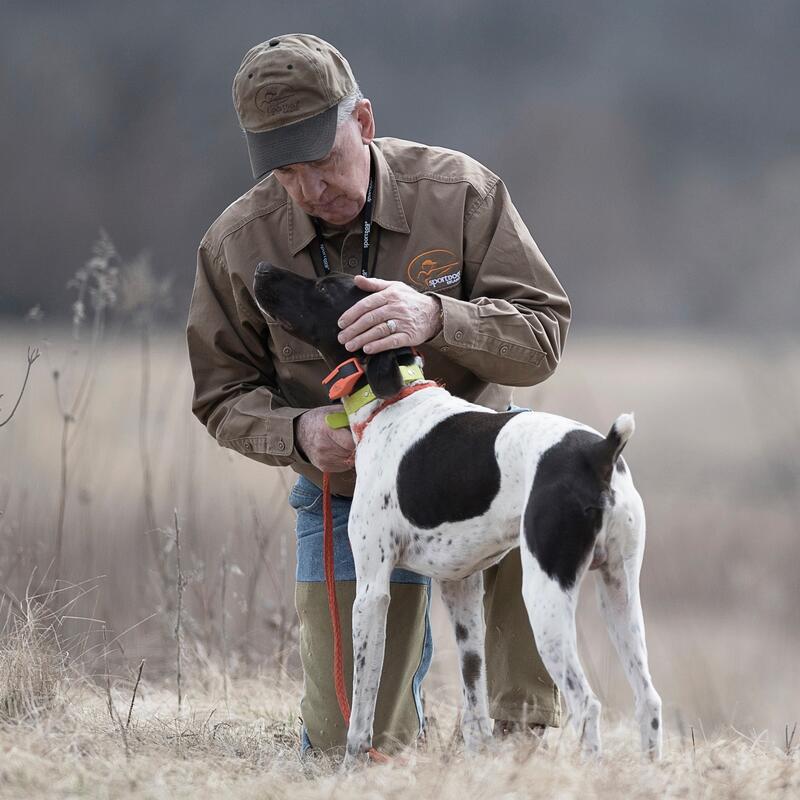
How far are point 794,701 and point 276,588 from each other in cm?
338

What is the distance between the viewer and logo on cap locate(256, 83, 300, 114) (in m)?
3.73

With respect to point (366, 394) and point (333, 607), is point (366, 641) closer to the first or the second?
point (333, 607)

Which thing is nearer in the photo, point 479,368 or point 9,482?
point 479,368

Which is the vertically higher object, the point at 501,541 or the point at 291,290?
the point at 291,290

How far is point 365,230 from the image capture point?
4113 millimetres

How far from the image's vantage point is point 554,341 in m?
4.03

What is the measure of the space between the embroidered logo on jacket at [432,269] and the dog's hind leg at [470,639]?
1.07 m

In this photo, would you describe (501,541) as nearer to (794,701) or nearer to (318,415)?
(318,415)

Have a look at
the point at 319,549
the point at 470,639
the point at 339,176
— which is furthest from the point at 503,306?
the point at 319,549

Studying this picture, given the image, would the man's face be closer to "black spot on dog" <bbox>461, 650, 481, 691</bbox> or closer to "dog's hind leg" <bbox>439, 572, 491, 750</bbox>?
"dog's hind leg" <bbox>439, 572, 491, 750</bbox>

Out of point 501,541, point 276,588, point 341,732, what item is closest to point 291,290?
point 501,541

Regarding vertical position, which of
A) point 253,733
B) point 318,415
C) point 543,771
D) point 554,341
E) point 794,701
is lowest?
point 794,701

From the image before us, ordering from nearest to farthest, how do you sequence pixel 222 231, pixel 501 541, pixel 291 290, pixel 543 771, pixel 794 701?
pixel 543 771
pixel 501 541
pixel 291 290
pixel 222 231
pixel 794 701

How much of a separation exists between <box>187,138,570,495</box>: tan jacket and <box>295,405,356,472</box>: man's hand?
5 centimetres
